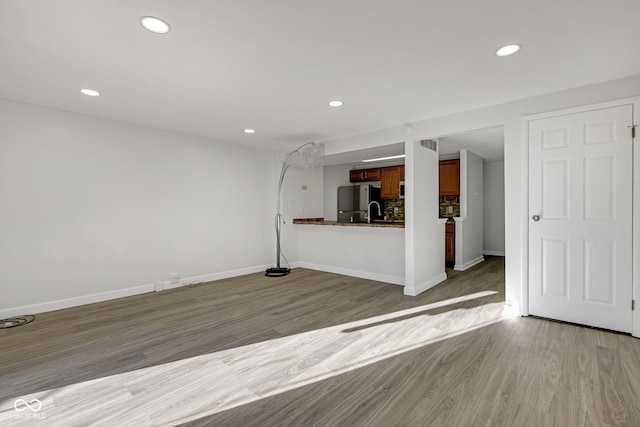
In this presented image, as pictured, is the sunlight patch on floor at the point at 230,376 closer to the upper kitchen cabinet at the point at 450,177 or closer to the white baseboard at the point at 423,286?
the white baseboard at the point at 423,286

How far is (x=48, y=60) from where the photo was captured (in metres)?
2.35

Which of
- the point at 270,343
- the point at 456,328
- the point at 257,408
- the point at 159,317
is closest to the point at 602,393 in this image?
the point at 456,328

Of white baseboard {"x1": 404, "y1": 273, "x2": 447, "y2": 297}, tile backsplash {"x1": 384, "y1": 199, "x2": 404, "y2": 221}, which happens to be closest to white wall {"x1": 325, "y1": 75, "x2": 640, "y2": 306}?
white baseboard {"x1": 404, "y1": 273, "x2": 447, "y2": 297}

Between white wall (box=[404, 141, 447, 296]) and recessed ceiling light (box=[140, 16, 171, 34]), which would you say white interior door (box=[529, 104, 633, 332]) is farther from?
recessed ceiling light (box=[140, 16, 171, 34])

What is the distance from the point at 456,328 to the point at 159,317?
3.10 m

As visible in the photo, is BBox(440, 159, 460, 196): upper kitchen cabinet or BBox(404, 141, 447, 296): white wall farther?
BBox(440, 159, 460, 196): upper kitchen cabinet

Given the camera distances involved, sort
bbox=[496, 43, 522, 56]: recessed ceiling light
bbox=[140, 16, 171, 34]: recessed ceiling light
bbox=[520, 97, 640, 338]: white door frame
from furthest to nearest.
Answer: bbox=[520, 97, 640, 338]: white door frame < bbox=[496, 43, 522, 56]: recessed ceiling light < bbox=[140, 16, 171, 34]: recessed ceiling light

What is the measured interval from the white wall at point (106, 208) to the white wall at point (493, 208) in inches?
232

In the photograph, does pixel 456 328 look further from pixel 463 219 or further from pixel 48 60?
pixel 48 60

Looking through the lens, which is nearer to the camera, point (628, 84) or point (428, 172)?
point (628, 84)

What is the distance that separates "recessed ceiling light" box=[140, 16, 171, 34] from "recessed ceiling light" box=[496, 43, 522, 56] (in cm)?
233

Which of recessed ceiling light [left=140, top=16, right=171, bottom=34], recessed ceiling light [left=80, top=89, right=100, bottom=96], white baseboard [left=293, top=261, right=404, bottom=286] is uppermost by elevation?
recessed ceiling light [left=80, top=89, right=100, bottom=96]

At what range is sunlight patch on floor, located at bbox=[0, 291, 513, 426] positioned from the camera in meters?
1.74

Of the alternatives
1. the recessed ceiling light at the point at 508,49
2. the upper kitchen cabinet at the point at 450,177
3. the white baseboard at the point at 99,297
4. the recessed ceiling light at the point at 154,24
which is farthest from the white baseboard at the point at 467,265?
the recessed ceiling light at the point at 154,24
